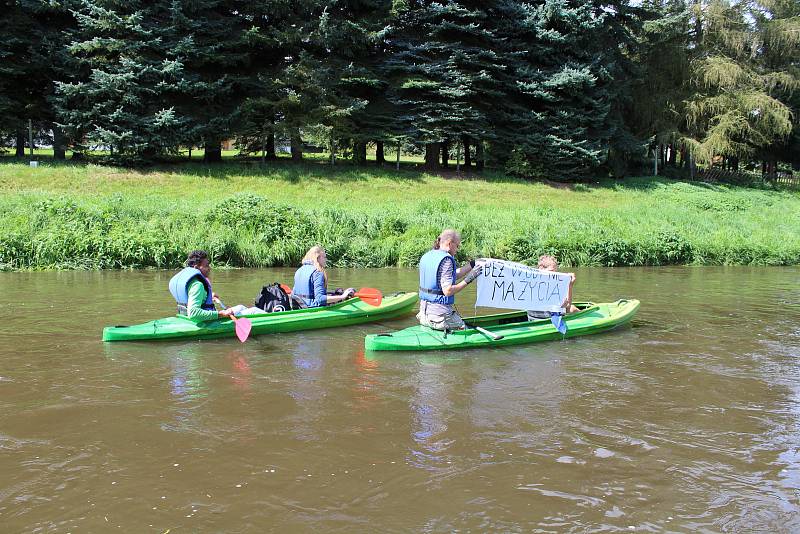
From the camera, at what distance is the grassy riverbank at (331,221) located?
58.9 feet

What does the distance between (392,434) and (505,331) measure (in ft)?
13.7

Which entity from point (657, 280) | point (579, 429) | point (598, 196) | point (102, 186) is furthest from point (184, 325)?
point (598, 196)

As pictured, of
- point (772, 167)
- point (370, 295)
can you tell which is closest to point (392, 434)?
point (370, 295)

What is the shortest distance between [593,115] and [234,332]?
27.5 meters

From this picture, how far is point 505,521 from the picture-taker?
15.4ft

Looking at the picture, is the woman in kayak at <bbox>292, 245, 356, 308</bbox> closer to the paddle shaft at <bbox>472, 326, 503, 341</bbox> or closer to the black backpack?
the black backpack

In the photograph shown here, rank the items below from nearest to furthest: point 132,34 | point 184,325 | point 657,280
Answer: point 184,325 → point 657,280 → point 132,34

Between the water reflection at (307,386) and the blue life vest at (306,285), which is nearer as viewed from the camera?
the water reflection at (307,386)

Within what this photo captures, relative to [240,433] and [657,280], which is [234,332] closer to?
[240,433]

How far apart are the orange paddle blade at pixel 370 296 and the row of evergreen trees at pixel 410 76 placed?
1816 centimetres

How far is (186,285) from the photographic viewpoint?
32.2 feet

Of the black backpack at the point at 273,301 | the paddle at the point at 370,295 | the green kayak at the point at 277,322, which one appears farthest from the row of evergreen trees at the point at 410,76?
the paddle at the point at 370,295

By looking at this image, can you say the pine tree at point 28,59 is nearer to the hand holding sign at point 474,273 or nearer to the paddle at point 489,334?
the hand holding sign at point 474,273

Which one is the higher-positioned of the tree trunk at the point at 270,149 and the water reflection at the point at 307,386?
the tree trunk at the point at 270,149
